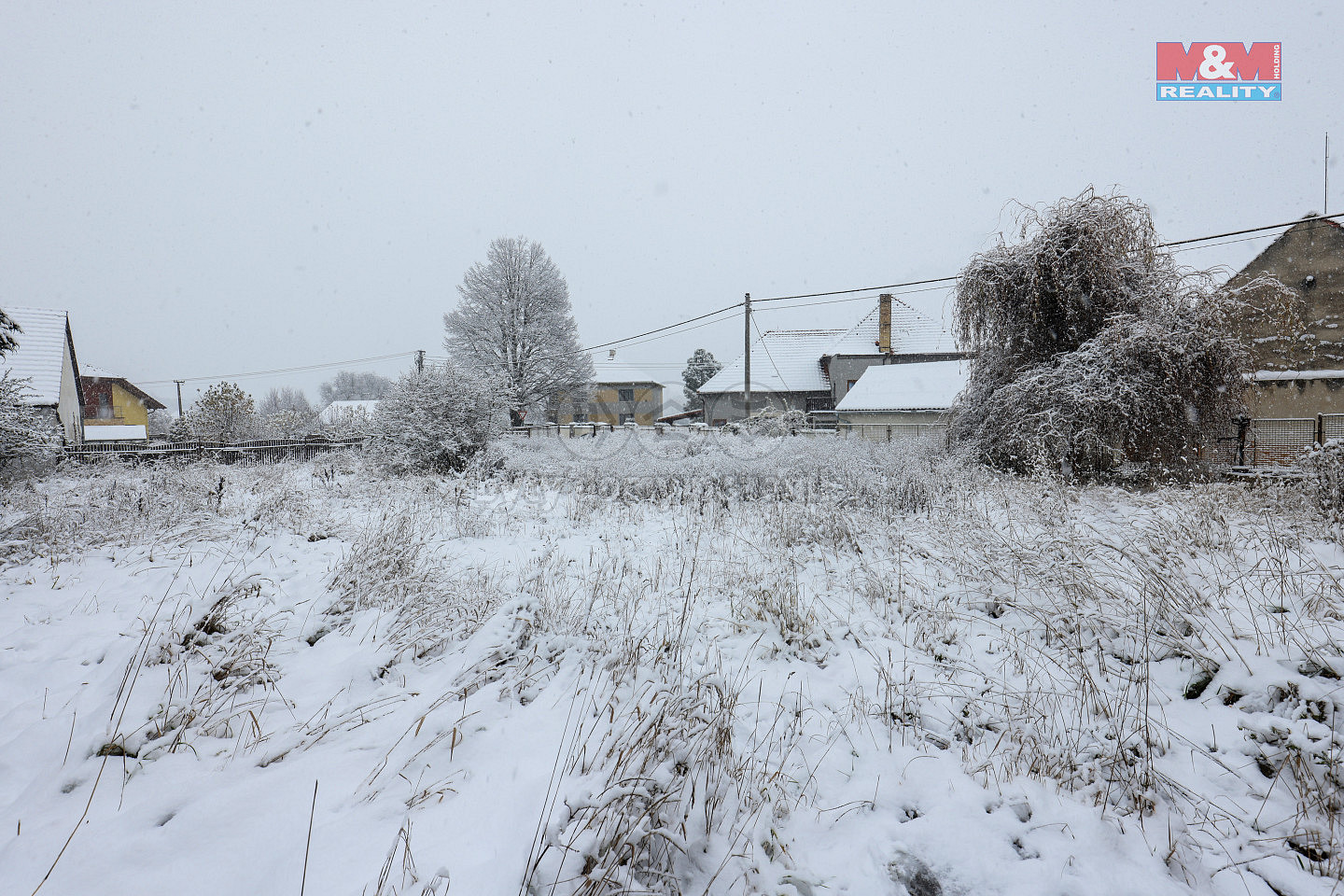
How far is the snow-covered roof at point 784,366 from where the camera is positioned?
33.5 meters

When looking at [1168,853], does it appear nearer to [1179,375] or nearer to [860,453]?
[860,453]

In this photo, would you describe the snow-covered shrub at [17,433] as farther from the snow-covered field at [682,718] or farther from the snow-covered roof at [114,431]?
the snow-covered roof at [114,431]

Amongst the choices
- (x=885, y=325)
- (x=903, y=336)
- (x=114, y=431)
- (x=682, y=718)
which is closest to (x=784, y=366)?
(x=885, y=325)

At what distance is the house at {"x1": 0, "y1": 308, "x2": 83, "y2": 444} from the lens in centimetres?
1581

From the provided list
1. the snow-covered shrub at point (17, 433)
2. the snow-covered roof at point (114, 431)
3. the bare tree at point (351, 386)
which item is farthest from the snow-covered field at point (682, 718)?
the bare tree at point (351, 386)

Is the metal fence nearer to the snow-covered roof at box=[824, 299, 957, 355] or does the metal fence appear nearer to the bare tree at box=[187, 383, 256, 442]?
the bare tree at box=[187, 383, 256, 442]

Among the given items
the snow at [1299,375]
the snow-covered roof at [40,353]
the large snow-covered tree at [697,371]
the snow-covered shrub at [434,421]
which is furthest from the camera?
the large snow-covered tree at [697,371]

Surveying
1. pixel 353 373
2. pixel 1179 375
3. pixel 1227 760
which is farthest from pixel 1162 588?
pixel 353 373

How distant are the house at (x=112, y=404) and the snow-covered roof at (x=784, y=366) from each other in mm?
35969

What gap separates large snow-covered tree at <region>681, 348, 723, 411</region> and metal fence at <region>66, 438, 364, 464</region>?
27326 millimetres

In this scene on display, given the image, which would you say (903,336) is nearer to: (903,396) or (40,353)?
(903,396)

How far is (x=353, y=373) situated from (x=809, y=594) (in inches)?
3696

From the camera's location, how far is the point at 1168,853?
6.31 feet

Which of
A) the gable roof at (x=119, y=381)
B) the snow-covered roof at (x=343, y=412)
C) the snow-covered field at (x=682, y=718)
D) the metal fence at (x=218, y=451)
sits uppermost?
the gable roof at (x=119, y=381)
